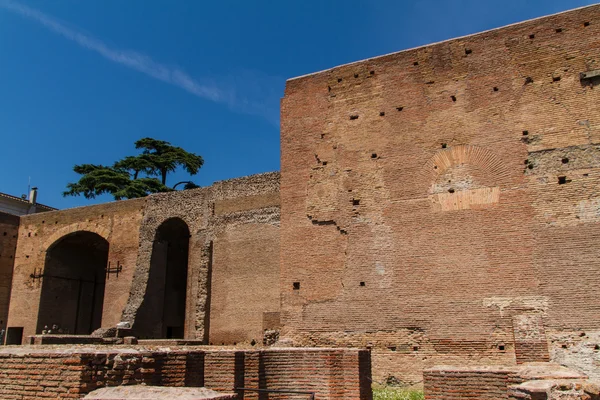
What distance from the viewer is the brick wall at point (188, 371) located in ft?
15.3

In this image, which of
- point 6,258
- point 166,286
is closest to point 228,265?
point 166,286

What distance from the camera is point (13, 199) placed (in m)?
27.4

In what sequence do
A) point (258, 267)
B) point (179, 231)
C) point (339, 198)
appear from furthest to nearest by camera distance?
point (179, 231)
point (258, 267)
point (339, 198)

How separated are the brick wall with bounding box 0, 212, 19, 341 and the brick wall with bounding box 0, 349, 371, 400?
14697mm

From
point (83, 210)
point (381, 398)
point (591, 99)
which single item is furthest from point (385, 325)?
point (83, 210)

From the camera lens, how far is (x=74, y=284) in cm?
1938

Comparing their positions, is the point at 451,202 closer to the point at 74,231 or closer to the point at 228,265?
the point at 228,265

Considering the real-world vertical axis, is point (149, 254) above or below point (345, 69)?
below

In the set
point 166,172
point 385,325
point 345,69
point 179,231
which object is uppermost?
point 166,172

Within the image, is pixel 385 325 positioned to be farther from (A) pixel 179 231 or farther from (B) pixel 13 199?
(B) pixel 13 199

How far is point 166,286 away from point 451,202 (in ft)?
33.0

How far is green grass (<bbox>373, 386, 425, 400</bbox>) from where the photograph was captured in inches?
334

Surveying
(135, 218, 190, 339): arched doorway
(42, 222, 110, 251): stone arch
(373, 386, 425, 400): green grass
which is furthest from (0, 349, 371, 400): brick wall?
(42, 222, 110, 251): stone arch

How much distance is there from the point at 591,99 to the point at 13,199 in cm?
2640
